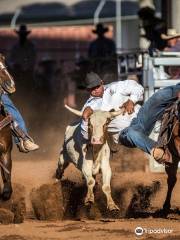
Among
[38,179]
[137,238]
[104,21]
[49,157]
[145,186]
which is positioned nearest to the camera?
[137,238]

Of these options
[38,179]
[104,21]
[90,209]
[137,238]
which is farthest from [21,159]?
[104,21]

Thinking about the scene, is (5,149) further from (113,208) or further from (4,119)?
(113,208)

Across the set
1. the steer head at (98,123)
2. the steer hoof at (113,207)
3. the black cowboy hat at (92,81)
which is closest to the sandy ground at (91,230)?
the steer hoof at (113,207)

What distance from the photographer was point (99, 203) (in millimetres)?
12891

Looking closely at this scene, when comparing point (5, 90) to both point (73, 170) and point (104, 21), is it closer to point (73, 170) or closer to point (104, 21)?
point (73, 170)

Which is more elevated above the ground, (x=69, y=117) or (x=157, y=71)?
(x=157, y=71)

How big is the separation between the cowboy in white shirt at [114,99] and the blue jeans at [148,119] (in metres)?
0.42

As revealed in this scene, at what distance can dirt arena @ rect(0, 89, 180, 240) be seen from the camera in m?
10.7

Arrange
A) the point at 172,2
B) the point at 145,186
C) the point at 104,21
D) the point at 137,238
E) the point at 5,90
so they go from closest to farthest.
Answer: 1. the point at 137,238
2. the point at 5,90
3. the point at 145,186
4. the point at 172,2
5. the point at 104,21

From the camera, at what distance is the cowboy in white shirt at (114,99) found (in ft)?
43.1

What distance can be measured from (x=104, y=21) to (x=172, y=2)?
8.20 m

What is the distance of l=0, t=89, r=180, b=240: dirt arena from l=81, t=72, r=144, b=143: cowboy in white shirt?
0.77 m

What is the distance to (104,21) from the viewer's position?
30.4 metres

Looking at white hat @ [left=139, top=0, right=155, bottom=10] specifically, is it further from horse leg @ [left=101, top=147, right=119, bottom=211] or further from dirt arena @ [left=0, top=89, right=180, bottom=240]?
horse leg @ [left=101, top=147, right=119, bottom=211]
